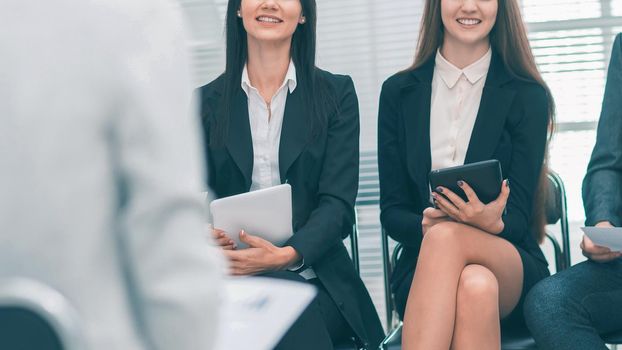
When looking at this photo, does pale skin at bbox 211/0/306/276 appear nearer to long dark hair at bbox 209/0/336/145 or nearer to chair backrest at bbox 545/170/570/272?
long dark hair at bbox 209/0/336/145

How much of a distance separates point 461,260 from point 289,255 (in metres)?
0.48

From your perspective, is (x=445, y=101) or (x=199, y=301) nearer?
(x=199, y=301)

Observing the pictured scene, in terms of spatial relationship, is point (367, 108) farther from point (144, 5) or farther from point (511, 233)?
point (144, 5)

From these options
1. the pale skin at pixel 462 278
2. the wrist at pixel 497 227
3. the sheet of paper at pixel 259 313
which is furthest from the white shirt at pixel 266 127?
the sheet of paper at pixel 259 313

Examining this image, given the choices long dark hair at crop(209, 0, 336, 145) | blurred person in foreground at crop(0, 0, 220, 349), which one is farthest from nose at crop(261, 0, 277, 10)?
blurred person in foreground at crop(0, 0, 220, 349)

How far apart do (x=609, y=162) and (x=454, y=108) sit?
1.66 ft

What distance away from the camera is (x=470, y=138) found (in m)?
2.65

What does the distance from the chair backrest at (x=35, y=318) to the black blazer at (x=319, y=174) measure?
66.4 inches

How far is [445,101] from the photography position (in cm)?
273

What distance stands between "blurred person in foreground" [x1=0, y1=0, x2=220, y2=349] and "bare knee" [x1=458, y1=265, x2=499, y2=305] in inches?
56.5

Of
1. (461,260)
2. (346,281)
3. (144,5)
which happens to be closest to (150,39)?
(144,5)

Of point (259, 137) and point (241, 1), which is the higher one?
point (241, 1)

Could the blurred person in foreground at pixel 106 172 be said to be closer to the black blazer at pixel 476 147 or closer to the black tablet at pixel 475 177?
the black tablet at pixel 475 177

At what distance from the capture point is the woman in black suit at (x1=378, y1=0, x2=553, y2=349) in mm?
2373
